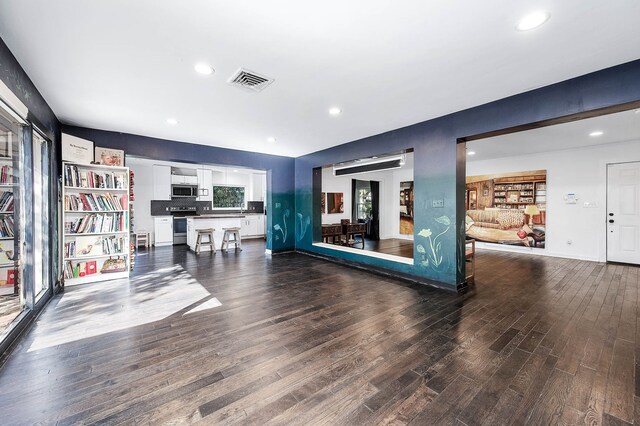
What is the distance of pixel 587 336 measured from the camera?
2.47 m

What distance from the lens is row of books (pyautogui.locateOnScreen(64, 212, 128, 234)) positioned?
4.12m

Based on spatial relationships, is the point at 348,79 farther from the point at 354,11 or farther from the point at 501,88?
the point at 501,88

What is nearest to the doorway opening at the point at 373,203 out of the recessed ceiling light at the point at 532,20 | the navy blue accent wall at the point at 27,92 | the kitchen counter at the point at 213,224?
the kitchen counter at the point at 213,224

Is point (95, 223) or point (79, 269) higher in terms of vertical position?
point (95, 223)

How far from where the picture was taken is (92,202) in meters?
4.24

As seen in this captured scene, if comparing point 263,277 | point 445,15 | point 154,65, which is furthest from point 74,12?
point 263,277

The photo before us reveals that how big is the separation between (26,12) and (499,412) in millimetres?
3973

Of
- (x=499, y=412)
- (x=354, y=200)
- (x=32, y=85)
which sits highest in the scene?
(x=32, y=85)

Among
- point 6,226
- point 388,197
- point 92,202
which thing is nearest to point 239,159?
point 92,202

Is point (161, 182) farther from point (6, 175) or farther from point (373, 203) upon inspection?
point (373, 203)

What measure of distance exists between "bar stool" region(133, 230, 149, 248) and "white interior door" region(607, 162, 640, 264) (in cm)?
1137

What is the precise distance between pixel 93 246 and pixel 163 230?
3962 millimetres

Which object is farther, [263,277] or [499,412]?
[263,277]

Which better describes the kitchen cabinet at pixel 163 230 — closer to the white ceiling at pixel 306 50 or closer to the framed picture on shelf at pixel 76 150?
the framed picture on shelf at pixel 76 150
